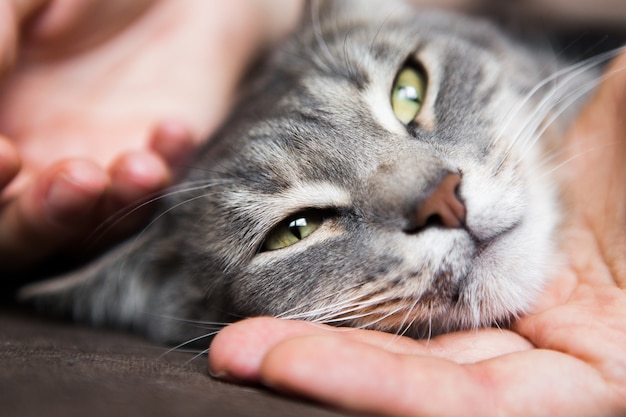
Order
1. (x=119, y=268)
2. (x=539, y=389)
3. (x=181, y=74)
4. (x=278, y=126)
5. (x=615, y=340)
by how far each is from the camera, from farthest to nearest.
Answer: (x=181, y=74)
(x=119, y=268)
(x=278, y=126)
(x=615, y=340)
(x=539, y=389)

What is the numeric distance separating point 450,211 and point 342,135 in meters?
0.30

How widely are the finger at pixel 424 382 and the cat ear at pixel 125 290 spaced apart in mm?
685

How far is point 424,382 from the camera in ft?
2.55

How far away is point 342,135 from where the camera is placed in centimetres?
116

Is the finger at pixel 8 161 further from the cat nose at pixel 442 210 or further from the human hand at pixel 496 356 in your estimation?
the cat nose at pixel 442 210

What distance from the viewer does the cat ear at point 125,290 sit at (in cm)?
142

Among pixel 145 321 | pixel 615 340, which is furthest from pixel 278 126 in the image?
pixel 615 340

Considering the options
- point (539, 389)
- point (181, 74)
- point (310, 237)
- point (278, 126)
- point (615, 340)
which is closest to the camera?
point (539, 389)

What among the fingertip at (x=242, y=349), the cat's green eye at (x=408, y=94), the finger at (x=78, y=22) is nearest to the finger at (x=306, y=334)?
the fingertip at (x=242, y=349)

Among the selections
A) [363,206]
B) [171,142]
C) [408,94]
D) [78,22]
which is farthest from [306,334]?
[78,22]

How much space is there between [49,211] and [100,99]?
0.62 m

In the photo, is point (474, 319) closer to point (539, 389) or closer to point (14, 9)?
point (539, 389)

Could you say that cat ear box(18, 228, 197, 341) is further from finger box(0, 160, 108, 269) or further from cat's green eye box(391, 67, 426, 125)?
cat's green eye box(391, 67, 426, 125)

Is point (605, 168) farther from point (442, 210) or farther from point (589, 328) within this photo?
point (442, 210)
